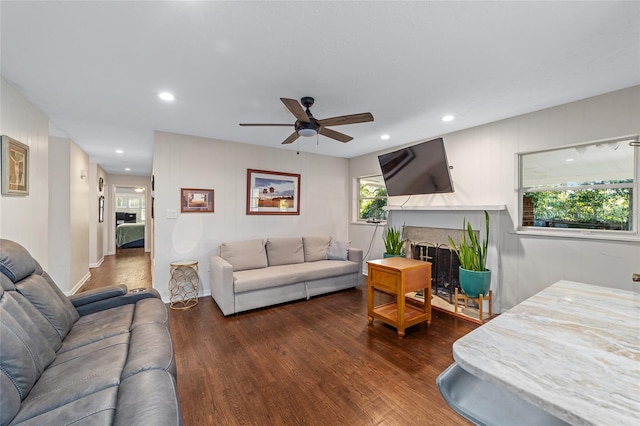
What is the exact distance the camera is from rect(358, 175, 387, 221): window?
202 inches

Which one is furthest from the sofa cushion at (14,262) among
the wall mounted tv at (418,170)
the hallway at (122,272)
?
the wall mounted tv at (418,170)

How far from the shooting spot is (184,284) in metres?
3.92

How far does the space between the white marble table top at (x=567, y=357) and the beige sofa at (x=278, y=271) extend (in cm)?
294

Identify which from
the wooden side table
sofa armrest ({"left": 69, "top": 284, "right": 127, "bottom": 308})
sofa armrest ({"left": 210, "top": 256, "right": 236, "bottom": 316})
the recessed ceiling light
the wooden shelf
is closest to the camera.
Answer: sofa armrest ({"left": 69, "top": 284, "right": 127, "bottom": 308})

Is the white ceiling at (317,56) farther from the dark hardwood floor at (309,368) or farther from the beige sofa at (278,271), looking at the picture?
the dark hardwood floor at (309,368)

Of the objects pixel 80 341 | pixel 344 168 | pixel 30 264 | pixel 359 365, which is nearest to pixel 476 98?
pixel 359 365

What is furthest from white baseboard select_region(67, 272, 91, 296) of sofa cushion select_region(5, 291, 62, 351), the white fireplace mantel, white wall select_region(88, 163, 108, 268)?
the white fireplace mantel

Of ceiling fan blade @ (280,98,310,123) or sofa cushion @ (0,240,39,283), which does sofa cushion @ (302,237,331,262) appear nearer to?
ceiling fan blade @ (280,98,310,123)

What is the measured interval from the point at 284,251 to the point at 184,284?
1.55m

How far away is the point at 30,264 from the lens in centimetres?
187

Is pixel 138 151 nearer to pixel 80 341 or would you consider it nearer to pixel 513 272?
pixel 80 341

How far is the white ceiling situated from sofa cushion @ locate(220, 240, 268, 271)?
1844 mm

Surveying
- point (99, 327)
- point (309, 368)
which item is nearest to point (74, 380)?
point (99, 327)

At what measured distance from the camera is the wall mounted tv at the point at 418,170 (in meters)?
3.40
